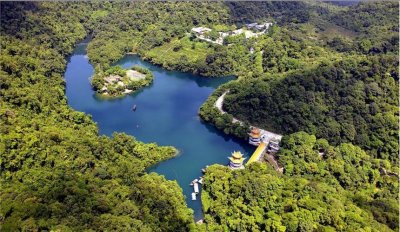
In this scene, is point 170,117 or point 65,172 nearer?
point 65,172

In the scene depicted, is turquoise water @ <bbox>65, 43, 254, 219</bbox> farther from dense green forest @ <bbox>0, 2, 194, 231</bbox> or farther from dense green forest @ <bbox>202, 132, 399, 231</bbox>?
dense green forest @ <bbox>202, 132, 399, 231</bbox>

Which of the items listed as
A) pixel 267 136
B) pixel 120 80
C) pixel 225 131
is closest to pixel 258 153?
pixel 267 136

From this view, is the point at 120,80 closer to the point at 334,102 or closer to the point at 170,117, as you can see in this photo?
the point at 170,117

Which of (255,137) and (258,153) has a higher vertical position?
(255,137)

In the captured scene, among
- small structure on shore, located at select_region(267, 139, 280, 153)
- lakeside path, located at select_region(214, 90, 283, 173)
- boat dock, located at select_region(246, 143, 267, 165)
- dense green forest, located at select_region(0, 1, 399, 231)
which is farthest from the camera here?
small structure on shore, located at select_region(267, 139, 280, 153)

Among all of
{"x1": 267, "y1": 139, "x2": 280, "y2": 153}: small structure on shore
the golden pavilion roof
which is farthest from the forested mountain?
{"x1": 267, "y1": 139, "x2": 280, "y2": 153}: small structure on shore

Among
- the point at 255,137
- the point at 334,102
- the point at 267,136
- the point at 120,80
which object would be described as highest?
the point at 334,102

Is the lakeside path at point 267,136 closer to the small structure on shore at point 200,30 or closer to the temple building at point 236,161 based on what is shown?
the temple building at point 236,161

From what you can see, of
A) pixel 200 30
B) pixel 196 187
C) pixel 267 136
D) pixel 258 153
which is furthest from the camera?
pixel 200 30
